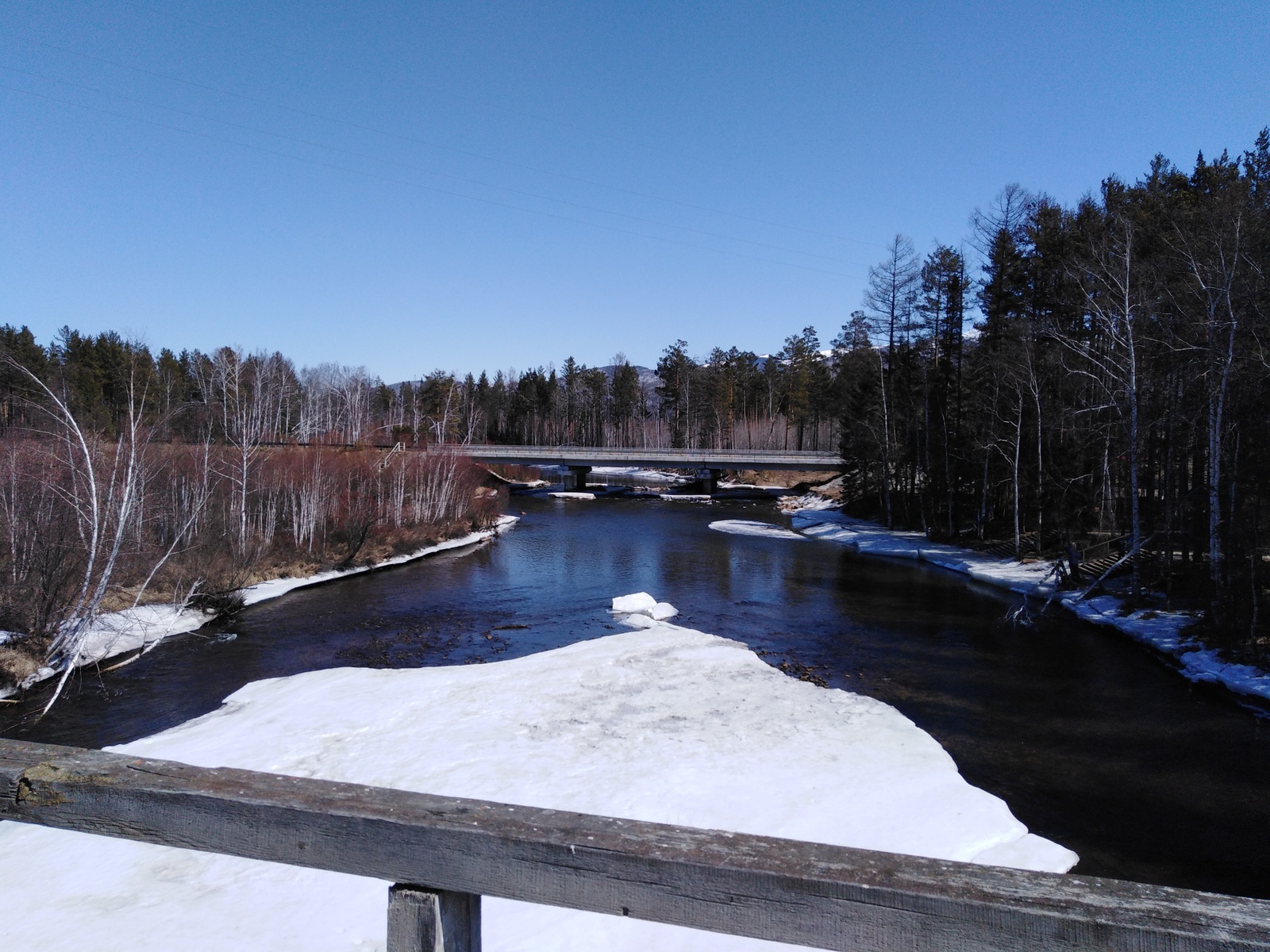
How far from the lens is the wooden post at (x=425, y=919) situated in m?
1.72

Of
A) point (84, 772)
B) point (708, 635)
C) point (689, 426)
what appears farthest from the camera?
point (689, 426)

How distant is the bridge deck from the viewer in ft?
201

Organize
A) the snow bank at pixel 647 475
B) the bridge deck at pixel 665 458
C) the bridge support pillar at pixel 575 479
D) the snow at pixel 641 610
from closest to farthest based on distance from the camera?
the snow at pixel 641 610 → the bridge deck at pixel 665 458 → the bridge support pillar at pixel 575 479 → the snow bank at pixel 647 475

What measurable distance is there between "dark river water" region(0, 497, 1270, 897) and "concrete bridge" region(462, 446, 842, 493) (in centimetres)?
2842

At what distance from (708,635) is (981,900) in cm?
1759

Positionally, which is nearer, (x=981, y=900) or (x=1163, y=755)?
(x=981, y=900)

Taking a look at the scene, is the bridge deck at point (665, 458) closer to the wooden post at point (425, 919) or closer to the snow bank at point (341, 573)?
the snow bank at point (341, 573)

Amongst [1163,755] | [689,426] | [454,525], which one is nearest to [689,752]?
[1163,755]

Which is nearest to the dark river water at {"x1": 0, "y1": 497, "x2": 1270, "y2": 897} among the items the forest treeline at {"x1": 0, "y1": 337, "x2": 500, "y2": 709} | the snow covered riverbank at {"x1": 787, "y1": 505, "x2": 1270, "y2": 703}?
the snow covered riverbank at {"x1": 787, "y1": 505, "x2": 1270, "y2": 703}

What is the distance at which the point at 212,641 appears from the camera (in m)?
19.1

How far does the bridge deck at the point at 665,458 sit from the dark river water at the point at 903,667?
92.8 ft

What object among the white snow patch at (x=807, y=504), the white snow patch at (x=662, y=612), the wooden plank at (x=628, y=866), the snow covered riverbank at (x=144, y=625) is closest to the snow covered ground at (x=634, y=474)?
the white snow patch at (x=807, y=504)

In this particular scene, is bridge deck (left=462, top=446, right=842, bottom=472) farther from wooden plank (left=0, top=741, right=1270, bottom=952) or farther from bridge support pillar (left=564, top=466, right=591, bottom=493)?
wooden plank (left=0, top=741, right=1270, bottom=952)

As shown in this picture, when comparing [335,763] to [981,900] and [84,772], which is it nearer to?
[84,772]
